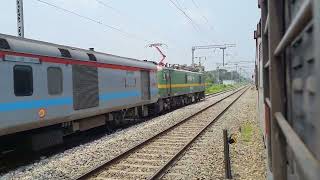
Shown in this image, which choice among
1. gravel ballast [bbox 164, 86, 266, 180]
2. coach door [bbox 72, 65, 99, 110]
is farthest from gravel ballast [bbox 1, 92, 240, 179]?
gravel ballast [bbox 164, 86, 266, 180]

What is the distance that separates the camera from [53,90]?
35.6 ft

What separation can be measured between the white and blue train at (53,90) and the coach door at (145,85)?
283 centimetres

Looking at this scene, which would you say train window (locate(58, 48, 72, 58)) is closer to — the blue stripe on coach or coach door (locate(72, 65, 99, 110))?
coach door (locate(72, 65, 99, 110))

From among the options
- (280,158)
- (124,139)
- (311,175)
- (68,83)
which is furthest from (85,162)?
(311,175)

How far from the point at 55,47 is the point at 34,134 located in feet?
7.92

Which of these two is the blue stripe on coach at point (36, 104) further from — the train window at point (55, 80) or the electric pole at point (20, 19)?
the electric pole at point (20, 19)

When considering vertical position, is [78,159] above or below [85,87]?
below

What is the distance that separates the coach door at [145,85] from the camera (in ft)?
64.2

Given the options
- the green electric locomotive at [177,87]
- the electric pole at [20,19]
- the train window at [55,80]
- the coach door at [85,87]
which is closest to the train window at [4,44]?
the train window at [55,80]

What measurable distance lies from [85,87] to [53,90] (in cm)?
202

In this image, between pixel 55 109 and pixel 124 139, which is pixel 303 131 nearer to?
pixel 55 109

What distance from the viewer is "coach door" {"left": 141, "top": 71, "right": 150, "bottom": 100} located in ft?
64.2

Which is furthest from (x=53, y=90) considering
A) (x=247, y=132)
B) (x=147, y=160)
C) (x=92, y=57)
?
(x=247, y=132)

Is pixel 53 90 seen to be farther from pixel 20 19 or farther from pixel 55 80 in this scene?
pixel 20 19
